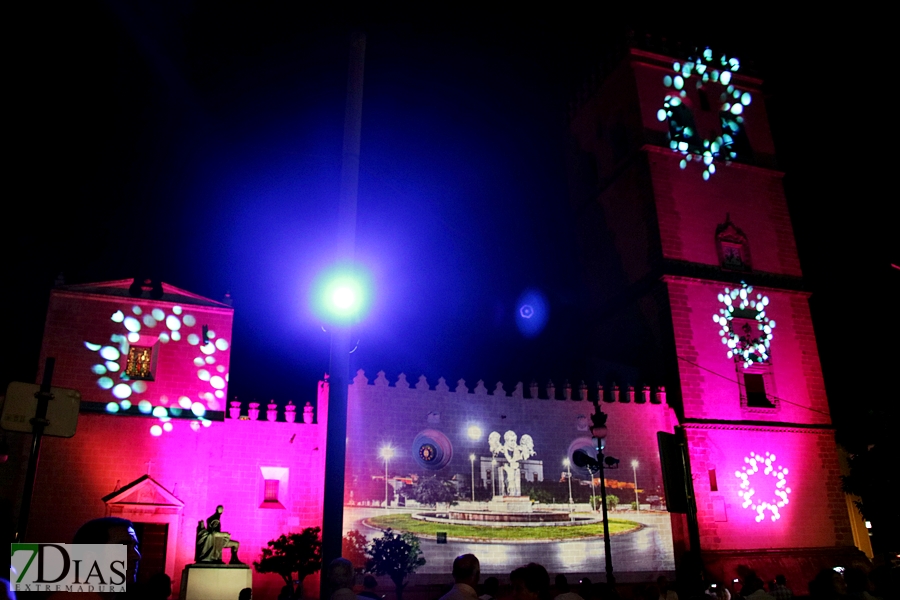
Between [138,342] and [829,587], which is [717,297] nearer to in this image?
[138,342]

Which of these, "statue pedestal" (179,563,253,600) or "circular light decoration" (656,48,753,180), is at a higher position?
"circular light decoration" (656,48,753,180)

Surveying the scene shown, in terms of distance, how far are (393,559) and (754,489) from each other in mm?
11502

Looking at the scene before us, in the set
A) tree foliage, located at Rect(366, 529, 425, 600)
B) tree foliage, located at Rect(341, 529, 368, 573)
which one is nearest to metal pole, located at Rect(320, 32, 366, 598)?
tree foliage, located at Rect(366, 529, 425, 600)

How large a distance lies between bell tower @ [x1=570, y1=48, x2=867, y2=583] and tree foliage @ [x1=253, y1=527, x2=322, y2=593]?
35.3 ft

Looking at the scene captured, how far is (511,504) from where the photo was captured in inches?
765

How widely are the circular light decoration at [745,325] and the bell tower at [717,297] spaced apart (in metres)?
0.04

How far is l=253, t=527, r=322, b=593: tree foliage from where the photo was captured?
635 inches

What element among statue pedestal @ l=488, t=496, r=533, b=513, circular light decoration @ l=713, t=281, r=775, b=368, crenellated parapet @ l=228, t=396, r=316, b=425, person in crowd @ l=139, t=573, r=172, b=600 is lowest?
person in crowd @ l=139, t=573, r=172, b=600

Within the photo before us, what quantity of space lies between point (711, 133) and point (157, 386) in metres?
20.9

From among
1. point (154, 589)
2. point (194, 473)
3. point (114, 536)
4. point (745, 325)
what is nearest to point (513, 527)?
point (194, 473)

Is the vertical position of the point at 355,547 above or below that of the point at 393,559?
above

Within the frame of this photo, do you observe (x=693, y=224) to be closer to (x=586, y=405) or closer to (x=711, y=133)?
(x=711, y=133)

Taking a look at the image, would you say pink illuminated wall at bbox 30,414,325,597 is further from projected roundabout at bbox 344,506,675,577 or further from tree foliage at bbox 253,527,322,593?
projected roundabout at bbox 344,506,675,577

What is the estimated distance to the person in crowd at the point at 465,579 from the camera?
199 inches
